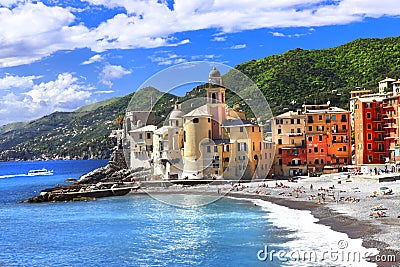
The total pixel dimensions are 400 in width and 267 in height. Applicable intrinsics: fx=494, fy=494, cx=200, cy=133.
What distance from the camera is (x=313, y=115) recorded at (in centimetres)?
6738

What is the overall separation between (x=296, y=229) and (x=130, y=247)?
37.4 feet

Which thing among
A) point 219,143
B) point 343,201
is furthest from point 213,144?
point 343,201

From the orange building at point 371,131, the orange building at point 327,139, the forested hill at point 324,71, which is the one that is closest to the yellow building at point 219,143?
the orange building at point 327,139

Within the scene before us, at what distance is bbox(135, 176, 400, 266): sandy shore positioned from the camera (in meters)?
30.0

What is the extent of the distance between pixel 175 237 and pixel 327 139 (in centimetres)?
3693

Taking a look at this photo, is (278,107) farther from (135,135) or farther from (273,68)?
(135,135)

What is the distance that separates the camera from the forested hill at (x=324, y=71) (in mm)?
111938

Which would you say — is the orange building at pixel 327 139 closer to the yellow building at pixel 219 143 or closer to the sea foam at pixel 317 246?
the yellow building at pixel 219 143

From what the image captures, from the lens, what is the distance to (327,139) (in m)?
66.5

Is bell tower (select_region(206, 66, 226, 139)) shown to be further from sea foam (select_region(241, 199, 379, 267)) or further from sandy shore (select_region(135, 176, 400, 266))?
sea foam (select_region(241, 199, 379, 267))

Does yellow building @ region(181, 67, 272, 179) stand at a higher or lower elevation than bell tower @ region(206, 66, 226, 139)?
lower

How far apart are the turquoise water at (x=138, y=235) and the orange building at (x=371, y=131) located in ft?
73.3

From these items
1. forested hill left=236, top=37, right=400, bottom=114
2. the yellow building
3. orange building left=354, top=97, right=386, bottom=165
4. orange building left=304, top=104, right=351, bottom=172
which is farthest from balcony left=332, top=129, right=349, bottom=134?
forested hill left=236, top=37, right=400, bottom=114

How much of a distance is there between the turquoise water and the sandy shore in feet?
13.2
